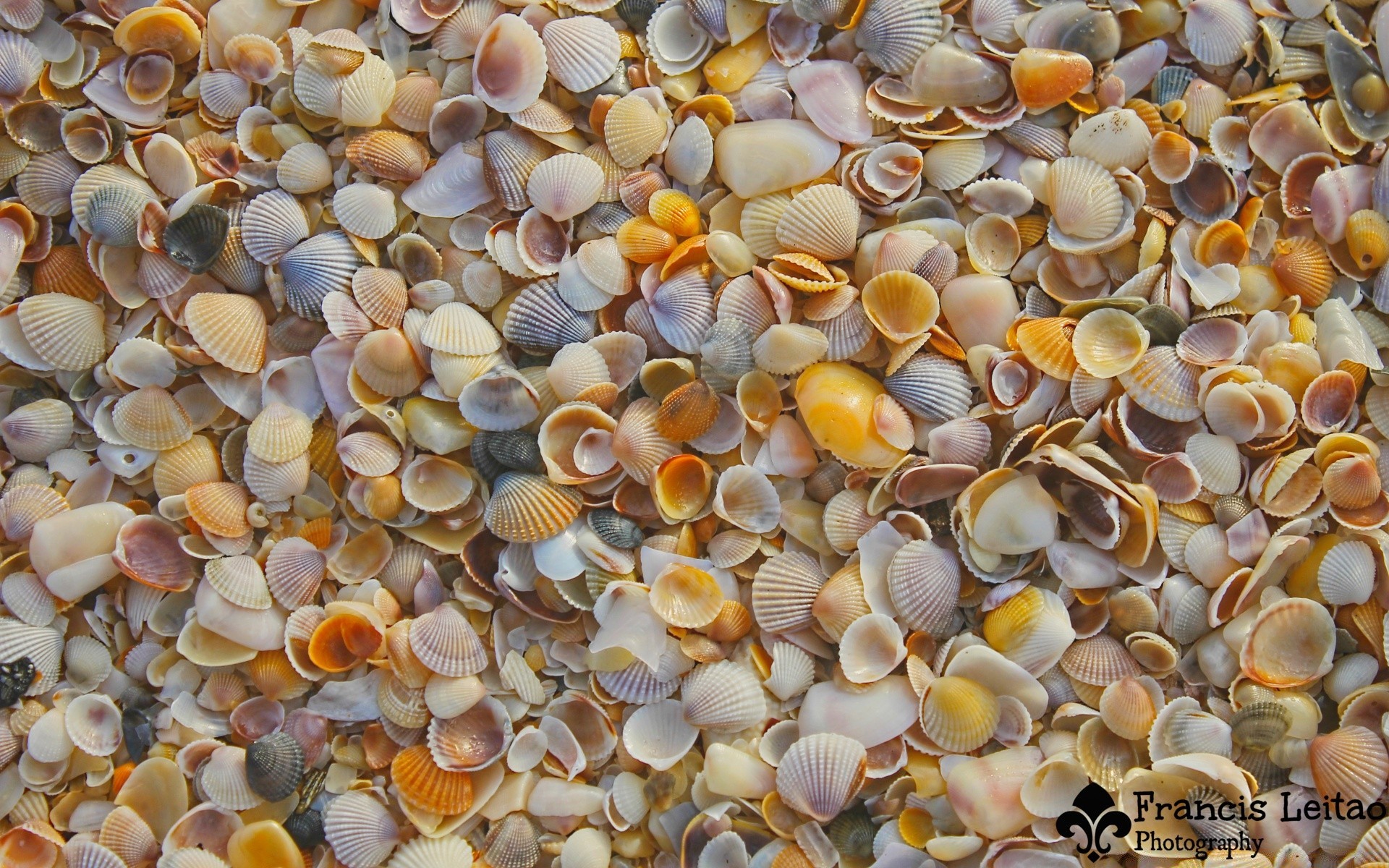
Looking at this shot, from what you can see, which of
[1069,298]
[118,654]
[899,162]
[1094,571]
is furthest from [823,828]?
[118,654]

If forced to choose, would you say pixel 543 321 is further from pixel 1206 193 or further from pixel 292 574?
pixel 1206 193

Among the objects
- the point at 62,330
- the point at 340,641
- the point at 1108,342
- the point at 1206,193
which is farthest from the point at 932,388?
the point at 62,330

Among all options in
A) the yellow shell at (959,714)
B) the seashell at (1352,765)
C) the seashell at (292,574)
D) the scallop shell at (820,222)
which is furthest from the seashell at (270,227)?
the seashell at (1352,765)

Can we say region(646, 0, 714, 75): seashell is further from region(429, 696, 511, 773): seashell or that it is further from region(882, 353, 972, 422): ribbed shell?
region(429, 696, 511, 773): seashell

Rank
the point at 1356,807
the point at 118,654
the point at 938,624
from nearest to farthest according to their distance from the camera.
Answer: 1. the point at 1356,807
2. the point at 938,624
3. the point at 118,654

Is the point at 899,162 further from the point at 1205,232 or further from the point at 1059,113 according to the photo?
the point at 1205,232

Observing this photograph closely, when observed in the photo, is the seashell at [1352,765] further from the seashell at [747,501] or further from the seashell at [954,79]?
the seashell at [954,79]
